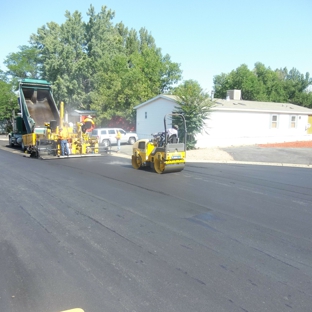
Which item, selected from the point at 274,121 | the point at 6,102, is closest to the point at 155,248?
the point at 274,121

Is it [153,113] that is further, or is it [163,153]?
[153,113]

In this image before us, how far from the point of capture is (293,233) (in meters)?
6.38

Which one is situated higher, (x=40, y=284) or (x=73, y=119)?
(x=73, y=119)

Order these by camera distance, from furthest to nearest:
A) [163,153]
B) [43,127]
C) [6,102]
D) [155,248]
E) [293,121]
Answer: [6,102], [293,121], [43,127], [163,153], [155,248]

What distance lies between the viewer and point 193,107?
2280cm

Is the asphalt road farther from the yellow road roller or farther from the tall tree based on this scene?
the tall tree

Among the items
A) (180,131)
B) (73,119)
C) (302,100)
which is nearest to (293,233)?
(180,131)

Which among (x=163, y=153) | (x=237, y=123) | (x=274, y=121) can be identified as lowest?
(x=163, y=153)

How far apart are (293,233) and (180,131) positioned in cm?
1734

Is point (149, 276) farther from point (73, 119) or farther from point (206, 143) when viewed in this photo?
point (73, 119)

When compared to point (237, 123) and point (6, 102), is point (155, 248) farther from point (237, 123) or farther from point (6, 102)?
point (6, 102)

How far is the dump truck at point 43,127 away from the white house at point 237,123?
8.15 meters

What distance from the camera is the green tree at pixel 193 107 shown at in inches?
897

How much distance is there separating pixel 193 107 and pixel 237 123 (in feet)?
19.6
